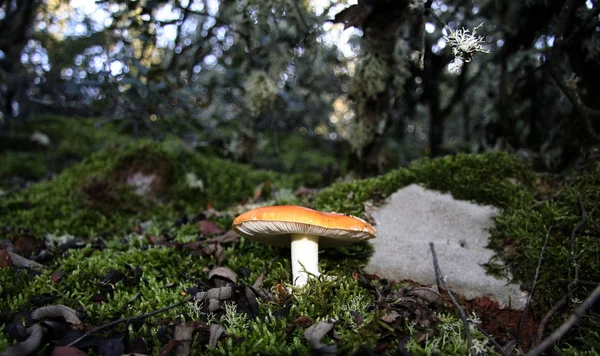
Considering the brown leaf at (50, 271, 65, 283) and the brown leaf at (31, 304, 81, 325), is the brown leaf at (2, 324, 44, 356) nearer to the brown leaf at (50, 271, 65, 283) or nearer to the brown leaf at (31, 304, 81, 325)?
the brown leaf at (31, 304, 81, 325)

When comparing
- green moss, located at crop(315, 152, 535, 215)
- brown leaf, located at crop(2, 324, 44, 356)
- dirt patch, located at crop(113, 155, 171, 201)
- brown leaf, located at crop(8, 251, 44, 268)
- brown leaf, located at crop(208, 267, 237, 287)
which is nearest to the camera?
brown leaf, located at crop(2, 324, 44, 356)

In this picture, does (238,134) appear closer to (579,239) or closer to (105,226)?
(105,226)

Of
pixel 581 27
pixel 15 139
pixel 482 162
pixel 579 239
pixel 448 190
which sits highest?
pixel 581 27

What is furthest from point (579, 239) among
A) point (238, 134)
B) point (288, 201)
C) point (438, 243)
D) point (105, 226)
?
point (238, 134)

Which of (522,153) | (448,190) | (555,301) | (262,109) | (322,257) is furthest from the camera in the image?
(262,109)

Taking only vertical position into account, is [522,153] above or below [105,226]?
above

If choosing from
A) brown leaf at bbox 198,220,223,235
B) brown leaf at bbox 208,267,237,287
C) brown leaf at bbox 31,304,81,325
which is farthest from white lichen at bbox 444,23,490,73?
brown leaf at bbox 31,304,81,325
